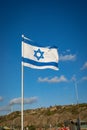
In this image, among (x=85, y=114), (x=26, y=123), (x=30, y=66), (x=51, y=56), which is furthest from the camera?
(x=26, y=123)

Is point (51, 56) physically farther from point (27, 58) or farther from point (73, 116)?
point (73, 116)

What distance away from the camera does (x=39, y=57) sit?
46.4 feet

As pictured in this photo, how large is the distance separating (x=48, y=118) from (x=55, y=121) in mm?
5021

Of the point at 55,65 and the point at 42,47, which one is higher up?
the point at 42,47

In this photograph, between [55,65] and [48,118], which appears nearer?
[55,65]

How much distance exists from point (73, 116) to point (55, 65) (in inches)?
2526

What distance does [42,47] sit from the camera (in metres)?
14.6

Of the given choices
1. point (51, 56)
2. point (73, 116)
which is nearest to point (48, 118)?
point (73, 116)

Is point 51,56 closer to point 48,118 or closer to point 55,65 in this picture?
point 55,65

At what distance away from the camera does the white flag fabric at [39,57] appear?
44.7ft

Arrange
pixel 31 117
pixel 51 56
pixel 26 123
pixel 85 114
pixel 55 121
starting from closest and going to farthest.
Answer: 1. pixel 51 56
2. pixel 85 114
3. pixel 55 121
4. pixel 26 123
5. pixel 31 117

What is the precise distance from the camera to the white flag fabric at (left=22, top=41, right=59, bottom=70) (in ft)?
44.7

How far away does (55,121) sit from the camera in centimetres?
7844

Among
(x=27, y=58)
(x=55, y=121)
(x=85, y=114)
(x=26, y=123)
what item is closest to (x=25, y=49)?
(x=27, y=58)
